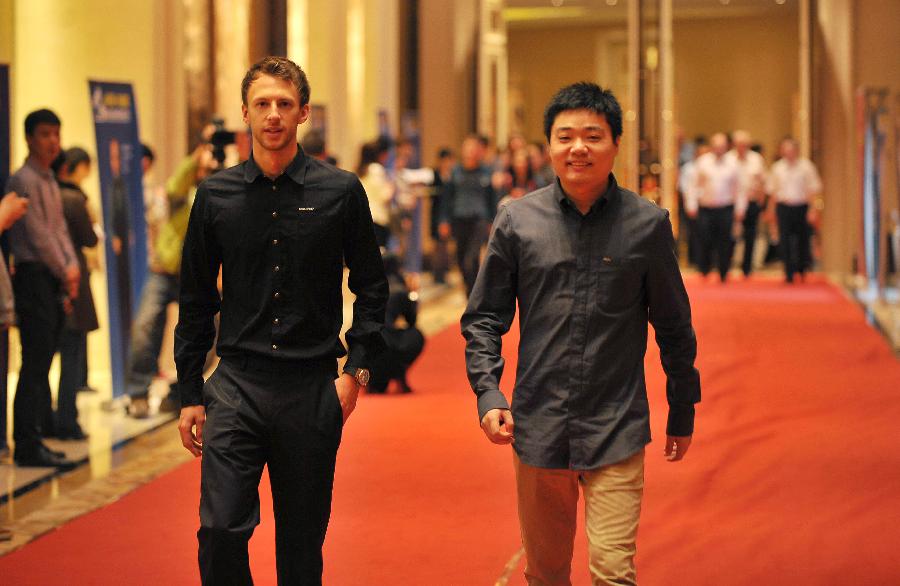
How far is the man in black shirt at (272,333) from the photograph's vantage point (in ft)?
11.1

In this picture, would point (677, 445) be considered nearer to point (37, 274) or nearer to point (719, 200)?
point (37, 274)

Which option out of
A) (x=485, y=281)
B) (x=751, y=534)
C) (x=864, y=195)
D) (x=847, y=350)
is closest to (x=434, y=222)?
(x=864, y=195)

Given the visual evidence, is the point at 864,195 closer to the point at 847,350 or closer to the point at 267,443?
the point at 847,350

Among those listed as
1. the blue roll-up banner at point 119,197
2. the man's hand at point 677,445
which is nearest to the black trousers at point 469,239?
the blue roll-up banner at point 119,197

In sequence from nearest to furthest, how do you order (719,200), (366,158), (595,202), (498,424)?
(498,424) → (595,202) → (366,158) → (719,200)

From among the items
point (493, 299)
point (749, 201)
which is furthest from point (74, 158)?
point (749, 201)

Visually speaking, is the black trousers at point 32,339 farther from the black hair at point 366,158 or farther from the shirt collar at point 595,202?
the black hair at point 366,158

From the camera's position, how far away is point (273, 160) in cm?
344

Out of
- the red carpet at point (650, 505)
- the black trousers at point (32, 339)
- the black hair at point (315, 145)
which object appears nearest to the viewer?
the red carpet at point (650, 505)

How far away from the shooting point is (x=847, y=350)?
10.9 metres

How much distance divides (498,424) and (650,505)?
2781 millimetres

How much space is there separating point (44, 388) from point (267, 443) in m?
3.88

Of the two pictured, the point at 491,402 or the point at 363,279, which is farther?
the point at 363,279

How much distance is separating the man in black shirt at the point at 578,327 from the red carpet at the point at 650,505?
1536 mm
